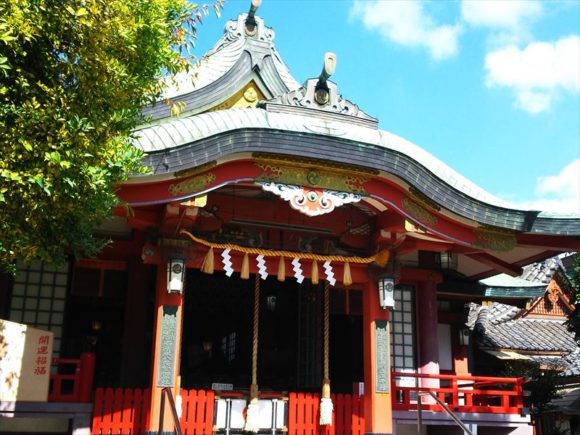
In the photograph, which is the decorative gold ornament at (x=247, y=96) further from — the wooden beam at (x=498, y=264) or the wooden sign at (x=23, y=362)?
the wooden sign at (x=23, y=362)

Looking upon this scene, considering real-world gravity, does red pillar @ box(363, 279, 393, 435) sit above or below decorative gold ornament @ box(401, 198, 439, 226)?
below

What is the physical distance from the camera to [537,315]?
22109 mm

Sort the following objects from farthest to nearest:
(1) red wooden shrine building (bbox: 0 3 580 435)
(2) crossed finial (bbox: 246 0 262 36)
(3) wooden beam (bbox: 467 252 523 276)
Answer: (2) crossed finial (bbox: 246 0 262 36) < (3) wooden beam (bbox: 467 252 523 276) < (1) red wooden shrine building (bbox: 0 3 580 435)

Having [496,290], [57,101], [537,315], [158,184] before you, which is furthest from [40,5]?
[537,315]

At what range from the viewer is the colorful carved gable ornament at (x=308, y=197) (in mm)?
9406

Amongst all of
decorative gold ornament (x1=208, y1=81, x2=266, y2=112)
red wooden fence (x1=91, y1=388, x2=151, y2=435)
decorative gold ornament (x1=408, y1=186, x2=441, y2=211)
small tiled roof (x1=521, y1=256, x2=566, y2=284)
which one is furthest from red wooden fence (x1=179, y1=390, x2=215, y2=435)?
small tiled roof (x1=521, y1=256, x2=566, y2=284)

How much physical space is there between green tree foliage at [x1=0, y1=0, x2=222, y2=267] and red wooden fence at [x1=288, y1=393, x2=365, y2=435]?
468cm

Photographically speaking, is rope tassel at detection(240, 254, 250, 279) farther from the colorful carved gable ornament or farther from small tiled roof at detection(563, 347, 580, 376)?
small tiled roof at detection(563, 347, 580, 376)

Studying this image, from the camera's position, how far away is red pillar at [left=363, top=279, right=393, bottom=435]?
10055 millimetres

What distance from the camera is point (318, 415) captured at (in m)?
10.1

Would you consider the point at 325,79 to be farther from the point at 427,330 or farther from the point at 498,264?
the point at 427,330

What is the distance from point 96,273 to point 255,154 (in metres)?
4.30

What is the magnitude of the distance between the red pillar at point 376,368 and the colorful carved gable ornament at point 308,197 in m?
1.83

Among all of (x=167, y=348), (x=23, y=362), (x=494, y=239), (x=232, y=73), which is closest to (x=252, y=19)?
(x=232, y=73)
